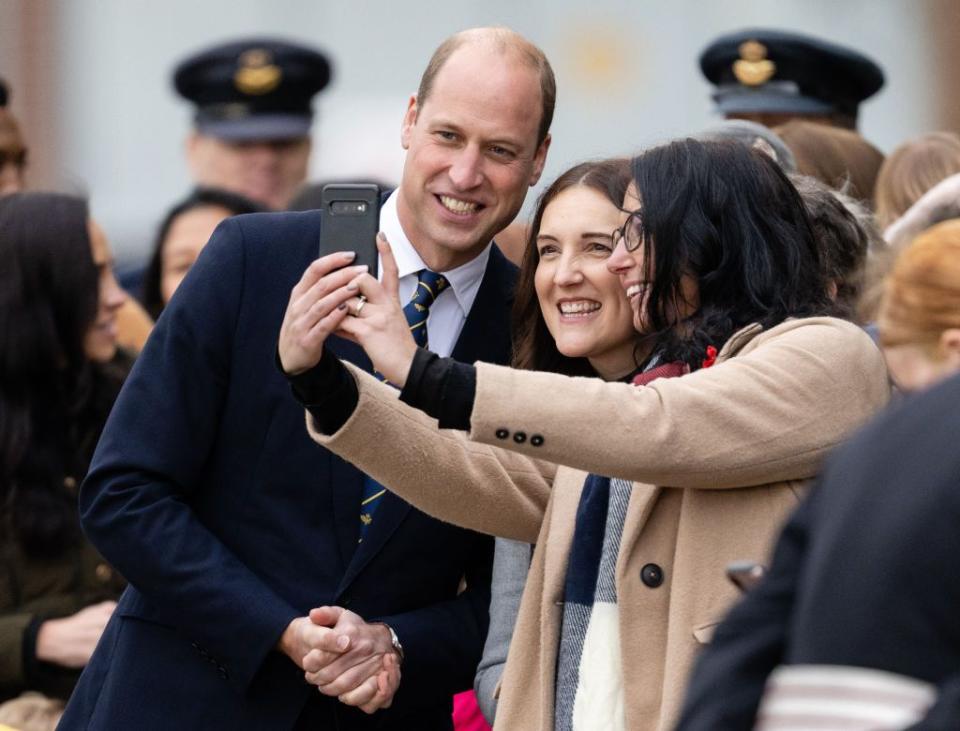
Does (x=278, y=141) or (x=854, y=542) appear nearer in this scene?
(x=854, y=542)

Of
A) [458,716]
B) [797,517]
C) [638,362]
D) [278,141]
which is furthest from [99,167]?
[797,517]

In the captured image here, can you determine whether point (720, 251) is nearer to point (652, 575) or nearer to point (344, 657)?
point (652, 575)

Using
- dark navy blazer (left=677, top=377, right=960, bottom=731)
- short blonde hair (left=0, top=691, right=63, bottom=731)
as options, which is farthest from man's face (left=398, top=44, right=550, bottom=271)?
dark navy blazer (left=677, top=377, right=960, bottom=731)

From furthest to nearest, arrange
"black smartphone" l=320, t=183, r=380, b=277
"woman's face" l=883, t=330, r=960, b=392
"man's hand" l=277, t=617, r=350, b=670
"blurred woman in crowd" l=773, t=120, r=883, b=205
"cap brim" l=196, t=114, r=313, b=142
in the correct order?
1. "cap brim" l=196, t=114, r=313, b=142
2. "blurred woman in crowd" l=773, t=120, r=883, b=205
3. "man's hand" l=277, t=617, r=350, b=670
4. "black smartphone" l=320, t=183, r=380, b=277
5. "woman's face" l=883, t=330, r=960, b=392

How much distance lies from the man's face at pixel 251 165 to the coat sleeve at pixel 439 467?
3.59 meters

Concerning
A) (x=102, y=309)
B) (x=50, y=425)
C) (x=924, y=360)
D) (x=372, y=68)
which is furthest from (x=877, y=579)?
(x=372, y=68)

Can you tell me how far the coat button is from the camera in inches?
113

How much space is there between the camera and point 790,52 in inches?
235

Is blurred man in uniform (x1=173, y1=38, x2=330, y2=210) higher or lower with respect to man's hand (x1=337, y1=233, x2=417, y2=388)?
lower

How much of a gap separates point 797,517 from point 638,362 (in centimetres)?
149

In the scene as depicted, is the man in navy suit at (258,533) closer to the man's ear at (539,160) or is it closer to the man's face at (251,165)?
the man's ear at (539,160)

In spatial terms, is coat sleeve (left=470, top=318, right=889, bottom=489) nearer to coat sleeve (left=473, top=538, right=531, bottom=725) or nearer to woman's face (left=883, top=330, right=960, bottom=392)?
woman's face (left=883, top=330, right=960, bottom=392)

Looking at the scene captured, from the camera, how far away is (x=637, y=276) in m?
3.11

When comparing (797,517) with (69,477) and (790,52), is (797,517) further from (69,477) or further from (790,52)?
(790,52)
